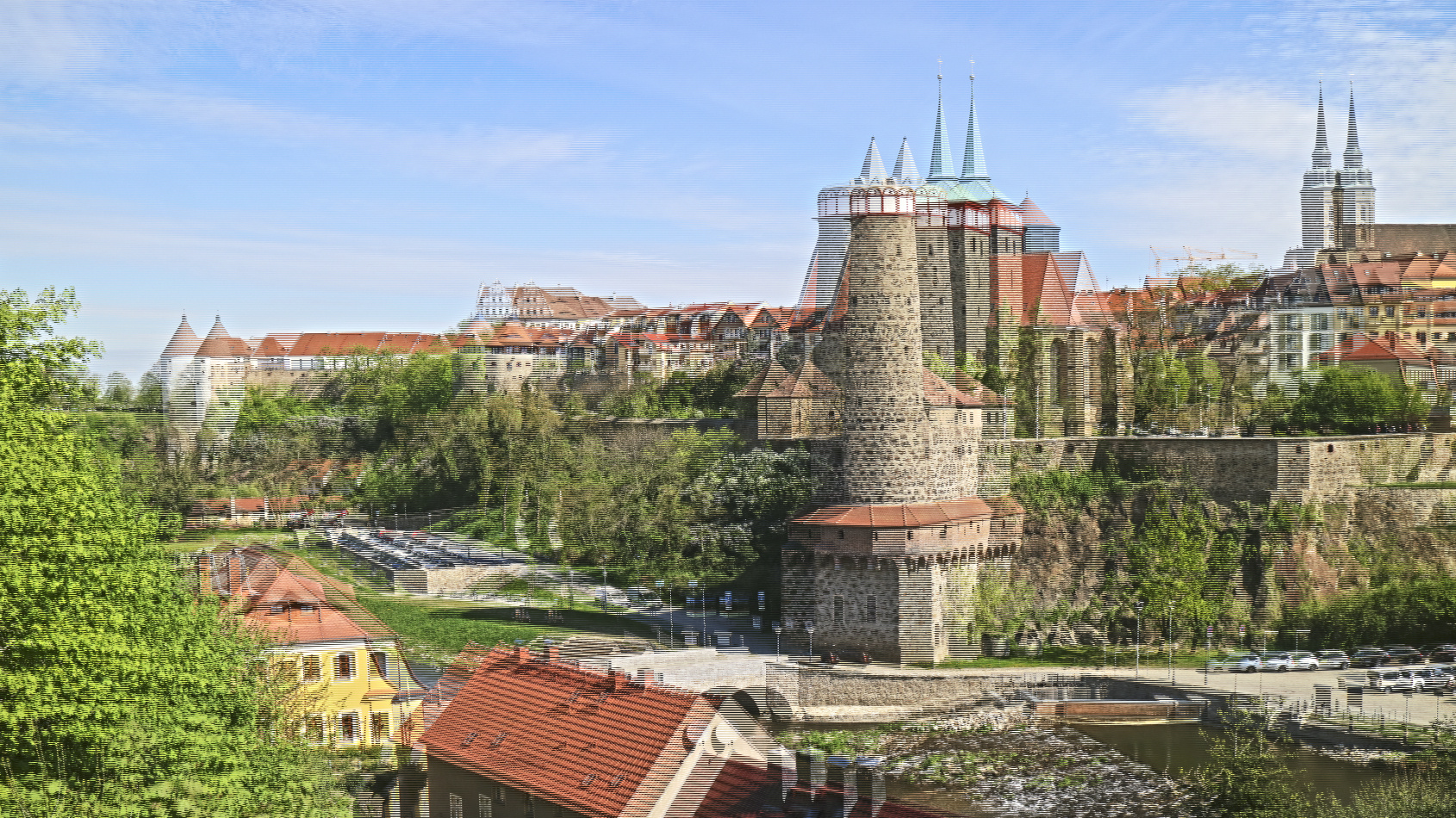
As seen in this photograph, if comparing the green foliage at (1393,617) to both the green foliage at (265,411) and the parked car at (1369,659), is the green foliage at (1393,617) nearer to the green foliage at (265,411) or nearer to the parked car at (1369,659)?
the parked car at (1369,659)

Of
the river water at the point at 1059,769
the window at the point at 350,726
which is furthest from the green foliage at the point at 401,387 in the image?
the window at the point at 350,726

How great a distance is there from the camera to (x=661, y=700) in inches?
827

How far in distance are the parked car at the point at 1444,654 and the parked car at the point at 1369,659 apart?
42.6 inches

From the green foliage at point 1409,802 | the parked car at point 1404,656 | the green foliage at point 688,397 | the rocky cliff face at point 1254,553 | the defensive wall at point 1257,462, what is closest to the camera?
the green foliage at point 1409,802

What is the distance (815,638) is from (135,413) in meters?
62.5

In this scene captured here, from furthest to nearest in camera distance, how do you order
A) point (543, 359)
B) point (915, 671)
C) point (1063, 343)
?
point (543, 359), point (1063, 343), point (915, 671)

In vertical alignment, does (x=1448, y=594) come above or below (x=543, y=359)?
below

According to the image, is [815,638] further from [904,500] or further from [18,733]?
[18,733]

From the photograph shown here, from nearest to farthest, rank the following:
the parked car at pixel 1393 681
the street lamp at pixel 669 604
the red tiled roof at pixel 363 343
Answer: the parked car at pixel 1393 681
the street lamp at pixel 669 604
the red tiled roof at pixel 363 343

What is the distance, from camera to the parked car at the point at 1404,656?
38.5 m

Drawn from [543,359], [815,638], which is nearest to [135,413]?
[543,359]

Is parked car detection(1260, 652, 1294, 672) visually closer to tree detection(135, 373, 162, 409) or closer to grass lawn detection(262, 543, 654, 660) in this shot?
grass lawn detection(262, 543, 654, 660)

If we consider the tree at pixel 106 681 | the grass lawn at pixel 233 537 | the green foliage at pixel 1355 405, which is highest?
the green foliage at pixel 1355 405

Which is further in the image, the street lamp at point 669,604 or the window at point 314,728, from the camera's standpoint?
the street lamp at point 669,604
